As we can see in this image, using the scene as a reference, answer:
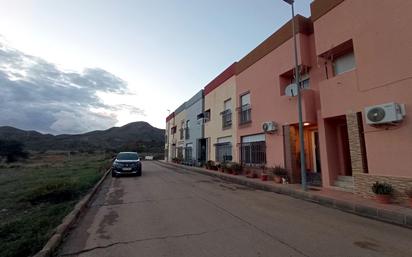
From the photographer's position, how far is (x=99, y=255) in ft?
13.6

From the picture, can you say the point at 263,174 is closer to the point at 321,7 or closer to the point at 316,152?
the point at 316,152

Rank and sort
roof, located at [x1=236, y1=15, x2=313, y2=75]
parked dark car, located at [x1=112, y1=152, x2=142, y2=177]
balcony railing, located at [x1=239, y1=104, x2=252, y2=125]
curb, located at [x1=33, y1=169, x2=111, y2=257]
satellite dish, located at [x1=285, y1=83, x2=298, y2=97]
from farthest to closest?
parked dark car, located at [x1=112, y1=152, x2=142, y2=177] → balcony railing, located at [x1=239, y1=104, x2=252, y2=125] → roof, located at [x1=236, y1=15, x2=313, y2=75] → satellite dish, located at [x1=285, y1=83, x2=298, y2=97] → curb, located at [x1=33, y1=169, x2=111, y2=257]

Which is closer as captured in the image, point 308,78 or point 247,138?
point 308,78

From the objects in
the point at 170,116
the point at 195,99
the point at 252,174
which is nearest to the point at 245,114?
the point at 252,174

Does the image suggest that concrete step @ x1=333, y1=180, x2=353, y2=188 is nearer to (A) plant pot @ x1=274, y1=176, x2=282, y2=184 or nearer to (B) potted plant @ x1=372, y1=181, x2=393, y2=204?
(B) potted plant @ x1=372, y1=181, x2=393, y2=204

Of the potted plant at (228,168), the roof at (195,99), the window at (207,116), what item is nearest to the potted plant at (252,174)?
the potted plant at (228,168)

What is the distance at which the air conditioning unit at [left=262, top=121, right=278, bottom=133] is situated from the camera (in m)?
13.5

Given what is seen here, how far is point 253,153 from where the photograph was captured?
16.2 metres

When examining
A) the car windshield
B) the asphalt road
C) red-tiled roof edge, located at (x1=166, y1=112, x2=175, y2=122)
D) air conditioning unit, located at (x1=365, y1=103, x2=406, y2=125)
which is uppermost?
red-tiled roof edge, located at (x1=166, y1=112, x2=175, y2=122)

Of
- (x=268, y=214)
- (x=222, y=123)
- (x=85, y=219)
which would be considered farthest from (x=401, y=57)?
(x=222, y=123)

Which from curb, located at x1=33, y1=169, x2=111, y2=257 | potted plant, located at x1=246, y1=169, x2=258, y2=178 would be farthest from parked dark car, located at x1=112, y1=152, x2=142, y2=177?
curb, located at x1=33, y1=169, x2=111, y2=257

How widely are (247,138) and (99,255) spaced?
1407cm

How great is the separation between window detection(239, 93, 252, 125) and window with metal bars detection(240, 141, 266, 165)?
5.72 feet

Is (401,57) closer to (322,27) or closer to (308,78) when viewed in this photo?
(322,27)
